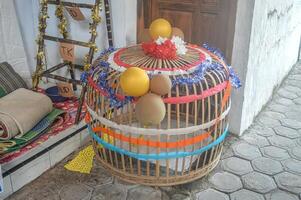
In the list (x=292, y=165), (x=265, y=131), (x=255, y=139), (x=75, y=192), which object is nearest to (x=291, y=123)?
(x=265, y=131)

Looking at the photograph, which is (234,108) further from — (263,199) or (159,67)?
(159,67)

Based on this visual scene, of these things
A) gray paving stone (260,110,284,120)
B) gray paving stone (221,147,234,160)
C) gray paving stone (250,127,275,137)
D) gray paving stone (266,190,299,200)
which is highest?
gray paving stone (260,110,284,120)

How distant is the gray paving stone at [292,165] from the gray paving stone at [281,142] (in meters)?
0.17

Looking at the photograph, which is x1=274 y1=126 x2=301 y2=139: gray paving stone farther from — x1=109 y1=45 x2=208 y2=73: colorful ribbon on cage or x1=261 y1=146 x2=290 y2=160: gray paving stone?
x1=109 y1=45 x2=208 y2=73: colorful ribbon on cage

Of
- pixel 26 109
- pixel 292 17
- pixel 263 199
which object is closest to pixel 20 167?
pixel 26 109

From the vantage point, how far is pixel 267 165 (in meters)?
2.12

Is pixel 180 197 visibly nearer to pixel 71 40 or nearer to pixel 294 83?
pixel 71 40

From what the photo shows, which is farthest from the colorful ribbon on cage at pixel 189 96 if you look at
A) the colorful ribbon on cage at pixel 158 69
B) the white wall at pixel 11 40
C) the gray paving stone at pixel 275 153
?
the white wall at pixel 11 40

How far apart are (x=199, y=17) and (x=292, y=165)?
117 cm

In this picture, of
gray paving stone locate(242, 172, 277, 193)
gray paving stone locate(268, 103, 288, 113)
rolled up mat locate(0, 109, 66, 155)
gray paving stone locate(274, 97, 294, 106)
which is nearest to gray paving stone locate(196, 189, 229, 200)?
gray paving stone locate(242, 172, 277, 193)

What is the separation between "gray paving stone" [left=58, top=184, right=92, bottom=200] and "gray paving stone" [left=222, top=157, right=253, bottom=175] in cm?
86

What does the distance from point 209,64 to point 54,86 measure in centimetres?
169

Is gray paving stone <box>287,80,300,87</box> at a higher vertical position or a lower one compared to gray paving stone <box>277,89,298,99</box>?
higher

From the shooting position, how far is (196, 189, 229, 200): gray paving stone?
6.01 ft
